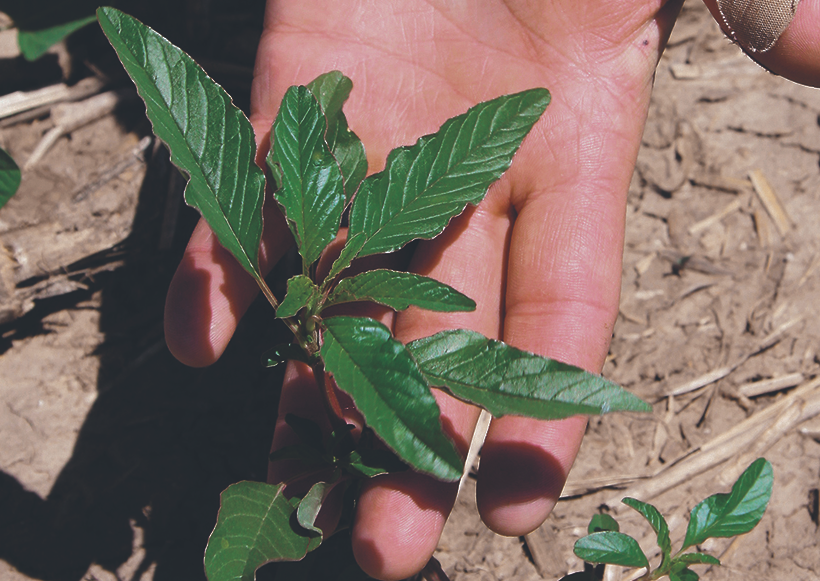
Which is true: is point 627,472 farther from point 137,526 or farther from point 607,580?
point 137,526

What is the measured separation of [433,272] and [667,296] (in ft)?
3.73

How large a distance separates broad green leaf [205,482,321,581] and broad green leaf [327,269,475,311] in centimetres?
49

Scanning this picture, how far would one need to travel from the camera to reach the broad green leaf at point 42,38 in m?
2.60

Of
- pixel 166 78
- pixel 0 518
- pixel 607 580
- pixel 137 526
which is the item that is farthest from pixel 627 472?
pixel 0 518

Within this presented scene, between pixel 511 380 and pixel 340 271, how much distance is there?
49 cm

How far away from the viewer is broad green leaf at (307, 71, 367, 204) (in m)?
1.72

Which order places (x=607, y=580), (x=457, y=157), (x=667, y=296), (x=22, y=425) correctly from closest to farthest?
(x=457, y=157) < (x=607, y=580) < (x=22, y=425) < (x=667, y=296)

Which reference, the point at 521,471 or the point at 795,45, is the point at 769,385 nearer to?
the point at 795,45

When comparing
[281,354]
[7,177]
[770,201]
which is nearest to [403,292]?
[281,354]

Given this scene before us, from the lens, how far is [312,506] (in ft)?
4.91

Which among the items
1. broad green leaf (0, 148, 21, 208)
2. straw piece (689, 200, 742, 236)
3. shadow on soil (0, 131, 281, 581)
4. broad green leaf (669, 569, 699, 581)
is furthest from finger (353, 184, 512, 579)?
broad green leaf (0, 148, 21, 208)

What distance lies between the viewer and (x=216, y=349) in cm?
169

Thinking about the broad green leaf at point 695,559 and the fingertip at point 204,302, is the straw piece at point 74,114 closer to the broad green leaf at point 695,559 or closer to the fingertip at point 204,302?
the fingertip at point 204,302

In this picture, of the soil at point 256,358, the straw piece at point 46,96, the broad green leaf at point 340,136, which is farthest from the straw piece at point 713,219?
the straw piece at point 46,96
